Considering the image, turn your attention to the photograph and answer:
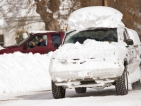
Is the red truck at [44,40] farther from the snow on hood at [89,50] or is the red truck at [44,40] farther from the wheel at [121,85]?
the wheel at [121,85]

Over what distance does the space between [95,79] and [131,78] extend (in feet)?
5.86

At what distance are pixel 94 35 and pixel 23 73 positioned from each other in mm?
7138

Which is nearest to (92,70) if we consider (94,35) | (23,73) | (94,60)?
(94,60)

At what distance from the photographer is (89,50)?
14109 mm

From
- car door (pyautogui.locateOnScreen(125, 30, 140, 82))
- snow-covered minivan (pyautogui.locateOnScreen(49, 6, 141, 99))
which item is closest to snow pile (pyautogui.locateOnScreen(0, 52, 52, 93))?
car door (pyautogui.locateOnScreen(125, 30, 140, 82))

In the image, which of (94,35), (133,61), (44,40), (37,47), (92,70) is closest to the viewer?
(92,70)

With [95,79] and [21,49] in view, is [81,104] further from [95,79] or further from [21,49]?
[21,49]

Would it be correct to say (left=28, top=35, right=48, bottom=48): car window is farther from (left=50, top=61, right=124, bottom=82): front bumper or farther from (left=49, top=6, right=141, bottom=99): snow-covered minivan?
(left=50, top=61, right=124, bottom=82): front bumper

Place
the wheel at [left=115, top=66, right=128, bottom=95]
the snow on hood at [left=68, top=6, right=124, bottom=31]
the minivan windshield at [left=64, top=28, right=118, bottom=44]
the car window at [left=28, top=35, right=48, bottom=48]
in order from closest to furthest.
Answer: the wheel at [left=115, top=66, right=128, bottom=95]
the minivan windshield at [left=64, top=28, right=118, bottom=44]
the snow on hood at [left=68, top=6, right=124, bottom=31]
the car window at [left=28, top=35, right=48, bottom=48]

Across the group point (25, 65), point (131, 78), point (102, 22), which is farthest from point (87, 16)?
point (25, 65)

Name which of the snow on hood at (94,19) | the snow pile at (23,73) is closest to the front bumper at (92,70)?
the snow on hood at (94,19)

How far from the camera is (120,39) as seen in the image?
1548 centimetres

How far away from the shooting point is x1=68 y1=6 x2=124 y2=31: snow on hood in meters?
16.1

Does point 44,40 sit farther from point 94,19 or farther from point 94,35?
point 94,35
